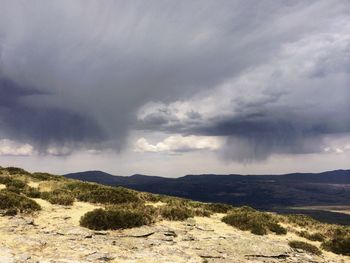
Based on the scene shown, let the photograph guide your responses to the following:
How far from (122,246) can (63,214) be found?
651cm

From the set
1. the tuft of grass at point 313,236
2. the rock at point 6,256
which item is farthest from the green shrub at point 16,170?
the tuft of grass at point 313,236

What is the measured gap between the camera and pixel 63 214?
21.4 metres

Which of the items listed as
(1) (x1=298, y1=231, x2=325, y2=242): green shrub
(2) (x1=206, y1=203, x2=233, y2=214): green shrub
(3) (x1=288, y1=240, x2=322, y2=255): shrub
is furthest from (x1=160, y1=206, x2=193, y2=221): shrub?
(1) (x1=298, y1=231, x2=325, y2=242): green shrub

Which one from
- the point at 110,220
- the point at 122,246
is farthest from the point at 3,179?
the point at 122,246

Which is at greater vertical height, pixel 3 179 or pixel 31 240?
pixel 3 179

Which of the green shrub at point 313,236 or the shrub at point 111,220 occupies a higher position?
the shrub at point 111,220

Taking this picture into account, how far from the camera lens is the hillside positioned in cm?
1524

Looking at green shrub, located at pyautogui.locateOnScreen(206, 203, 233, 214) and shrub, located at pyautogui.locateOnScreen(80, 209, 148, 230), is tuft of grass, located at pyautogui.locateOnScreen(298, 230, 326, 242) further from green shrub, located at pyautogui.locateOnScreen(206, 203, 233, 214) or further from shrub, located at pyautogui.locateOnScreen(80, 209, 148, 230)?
shrub, located at pyautogui.locateOnScreen(80, 209, 148, 230)

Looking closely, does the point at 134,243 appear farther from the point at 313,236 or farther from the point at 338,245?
the point at 313,236

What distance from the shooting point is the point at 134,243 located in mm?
16969

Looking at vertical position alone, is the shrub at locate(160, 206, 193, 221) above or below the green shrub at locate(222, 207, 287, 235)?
above

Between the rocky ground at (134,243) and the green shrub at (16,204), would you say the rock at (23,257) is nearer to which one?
the rocky ground at (134,243)

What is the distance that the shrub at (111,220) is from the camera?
62.5ft

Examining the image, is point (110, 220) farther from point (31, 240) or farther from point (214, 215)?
point (214, 215)
